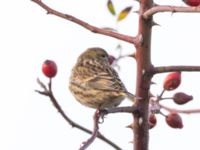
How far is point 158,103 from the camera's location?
Result: 10.9 feet

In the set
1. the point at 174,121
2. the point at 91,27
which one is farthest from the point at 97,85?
the point at 91,27

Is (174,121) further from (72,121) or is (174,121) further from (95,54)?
(95,54)

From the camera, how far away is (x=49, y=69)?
3.12m

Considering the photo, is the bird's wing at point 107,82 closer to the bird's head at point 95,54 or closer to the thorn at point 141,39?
the bird's head at point 95,54

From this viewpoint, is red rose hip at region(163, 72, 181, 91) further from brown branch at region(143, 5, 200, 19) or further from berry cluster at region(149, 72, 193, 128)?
brown branch at region(143, 5, 200, 19)

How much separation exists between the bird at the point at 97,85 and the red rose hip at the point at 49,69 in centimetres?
163

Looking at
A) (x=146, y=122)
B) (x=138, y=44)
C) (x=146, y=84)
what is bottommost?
(x=146, y=122)

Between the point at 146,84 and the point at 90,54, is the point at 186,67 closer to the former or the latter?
the point at 146,84

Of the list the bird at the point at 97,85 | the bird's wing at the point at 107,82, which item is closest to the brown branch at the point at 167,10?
the bird at the point at 97,85

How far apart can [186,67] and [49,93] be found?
70 centimetres

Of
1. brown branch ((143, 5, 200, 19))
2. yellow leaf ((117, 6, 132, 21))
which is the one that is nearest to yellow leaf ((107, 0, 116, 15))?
yellow leaf ((117, 6, 132, 21))

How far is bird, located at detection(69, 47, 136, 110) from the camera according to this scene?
561 cm

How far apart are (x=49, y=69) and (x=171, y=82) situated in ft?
2.94

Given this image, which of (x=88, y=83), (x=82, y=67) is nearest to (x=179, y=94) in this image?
(x=88, y=83)
